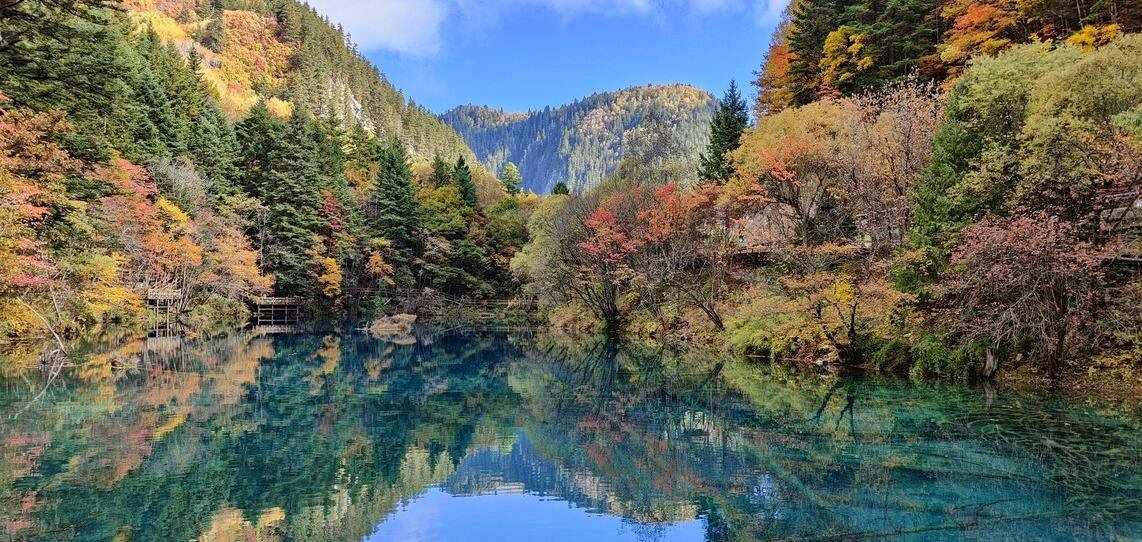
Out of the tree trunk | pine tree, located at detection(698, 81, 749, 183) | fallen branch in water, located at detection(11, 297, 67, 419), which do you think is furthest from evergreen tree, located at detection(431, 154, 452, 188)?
the tree trunk

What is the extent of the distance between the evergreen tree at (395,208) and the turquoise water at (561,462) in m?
34.3

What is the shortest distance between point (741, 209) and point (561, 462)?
18550 millimetres

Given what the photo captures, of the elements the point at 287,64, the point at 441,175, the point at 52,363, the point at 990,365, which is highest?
the point at 287,64

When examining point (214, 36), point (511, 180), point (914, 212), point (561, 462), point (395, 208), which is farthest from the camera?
point (511, 180)

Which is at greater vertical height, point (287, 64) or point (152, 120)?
point (287, 64)

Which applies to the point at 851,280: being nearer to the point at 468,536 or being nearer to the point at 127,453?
the point at 468,536

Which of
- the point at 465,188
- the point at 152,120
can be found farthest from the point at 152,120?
the point at 465,188

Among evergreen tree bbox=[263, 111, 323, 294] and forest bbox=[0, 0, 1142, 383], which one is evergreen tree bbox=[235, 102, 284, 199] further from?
evergreen tree bbox=[263, 111, 323, 294]

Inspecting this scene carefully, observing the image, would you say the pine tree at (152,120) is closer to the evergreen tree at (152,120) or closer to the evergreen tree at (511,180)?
the evergreen tree at (152,120)

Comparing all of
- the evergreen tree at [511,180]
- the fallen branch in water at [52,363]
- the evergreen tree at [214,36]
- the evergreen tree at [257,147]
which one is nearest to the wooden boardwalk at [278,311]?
the evergreen tree at [257,147]

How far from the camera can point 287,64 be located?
320 ft

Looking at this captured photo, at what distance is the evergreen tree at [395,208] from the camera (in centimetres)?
5269

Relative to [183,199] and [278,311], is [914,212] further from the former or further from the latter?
[278,311]

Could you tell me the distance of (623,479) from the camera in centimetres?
952
